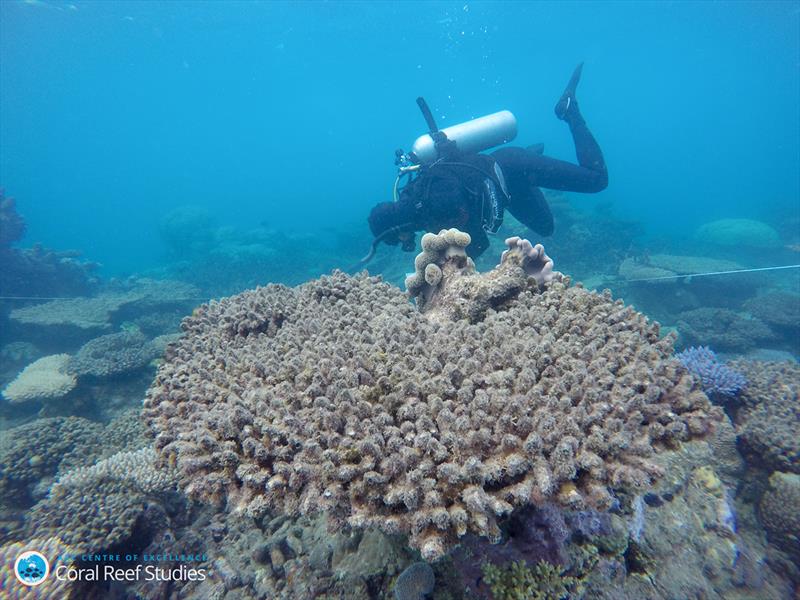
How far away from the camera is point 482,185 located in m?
7.57

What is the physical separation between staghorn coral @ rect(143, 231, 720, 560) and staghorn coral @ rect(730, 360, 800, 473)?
2.40 meters

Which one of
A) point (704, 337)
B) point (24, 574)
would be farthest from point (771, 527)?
point (704, 337)

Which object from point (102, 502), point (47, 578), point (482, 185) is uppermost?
point (482, 185)

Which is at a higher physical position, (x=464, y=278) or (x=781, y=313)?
(x=781, y=313)

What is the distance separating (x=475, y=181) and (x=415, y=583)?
6.94 meters

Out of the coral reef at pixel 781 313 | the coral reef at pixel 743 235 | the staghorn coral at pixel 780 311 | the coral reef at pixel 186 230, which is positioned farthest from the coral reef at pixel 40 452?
the coral reef at pixel 743 235

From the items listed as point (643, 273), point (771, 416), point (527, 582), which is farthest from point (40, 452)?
point (643, 273)

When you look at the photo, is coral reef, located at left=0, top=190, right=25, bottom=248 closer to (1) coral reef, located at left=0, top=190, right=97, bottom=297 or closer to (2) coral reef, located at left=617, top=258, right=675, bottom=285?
(1) coral reef, located at left=0, top=190, right=97, bottom=297

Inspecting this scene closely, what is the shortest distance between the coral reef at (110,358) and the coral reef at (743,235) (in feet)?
108

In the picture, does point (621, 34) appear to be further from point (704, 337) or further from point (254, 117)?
point (254, 117)

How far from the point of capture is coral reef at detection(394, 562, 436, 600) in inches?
93.9

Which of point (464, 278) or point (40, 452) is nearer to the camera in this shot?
point (464, 278)

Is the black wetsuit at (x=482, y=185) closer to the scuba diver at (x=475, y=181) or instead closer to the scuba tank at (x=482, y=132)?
the scuba diver at (x=475, y=181)

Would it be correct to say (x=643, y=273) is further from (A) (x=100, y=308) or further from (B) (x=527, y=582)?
(A) (x=100, y=308)
